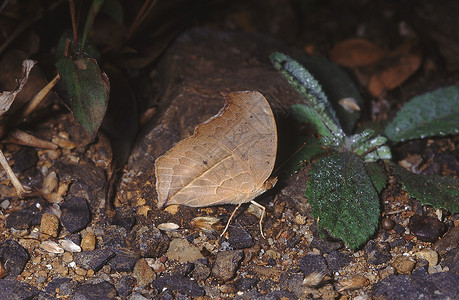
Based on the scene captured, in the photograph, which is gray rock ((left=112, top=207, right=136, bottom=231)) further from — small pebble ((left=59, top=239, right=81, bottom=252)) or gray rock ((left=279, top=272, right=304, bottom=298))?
gray rock ((left=279, top=272, right=304, bottom=298))

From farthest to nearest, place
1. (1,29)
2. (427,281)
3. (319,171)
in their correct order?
(1,29)
(319,171)
(427,281)

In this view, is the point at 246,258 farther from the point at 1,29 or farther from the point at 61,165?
the point at 1,29

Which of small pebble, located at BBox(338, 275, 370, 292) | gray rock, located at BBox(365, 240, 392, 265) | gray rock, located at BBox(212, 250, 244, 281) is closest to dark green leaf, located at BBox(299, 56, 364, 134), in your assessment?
gray rock, located at BBox(365, 240, 392, 265)

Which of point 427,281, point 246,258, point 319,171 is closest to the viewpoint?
point 427,281

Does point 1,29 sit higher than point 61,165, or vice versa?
point 1,29

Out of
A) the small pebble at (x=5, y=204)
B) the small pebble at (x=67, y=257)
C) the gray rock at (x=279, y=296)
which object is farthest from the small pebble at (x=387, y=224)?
the small pebble at (x=5, y=204)

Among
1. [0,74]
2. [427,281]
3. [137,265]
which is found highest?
[0,74]

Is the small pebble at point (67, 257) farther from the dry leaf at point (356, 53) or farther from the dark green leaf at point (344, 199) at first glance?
the dry leaf at point (356, 53)

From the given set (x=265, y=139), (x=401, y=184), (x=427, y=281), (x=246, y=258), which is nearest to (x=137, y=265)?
(x=246, y=258)
